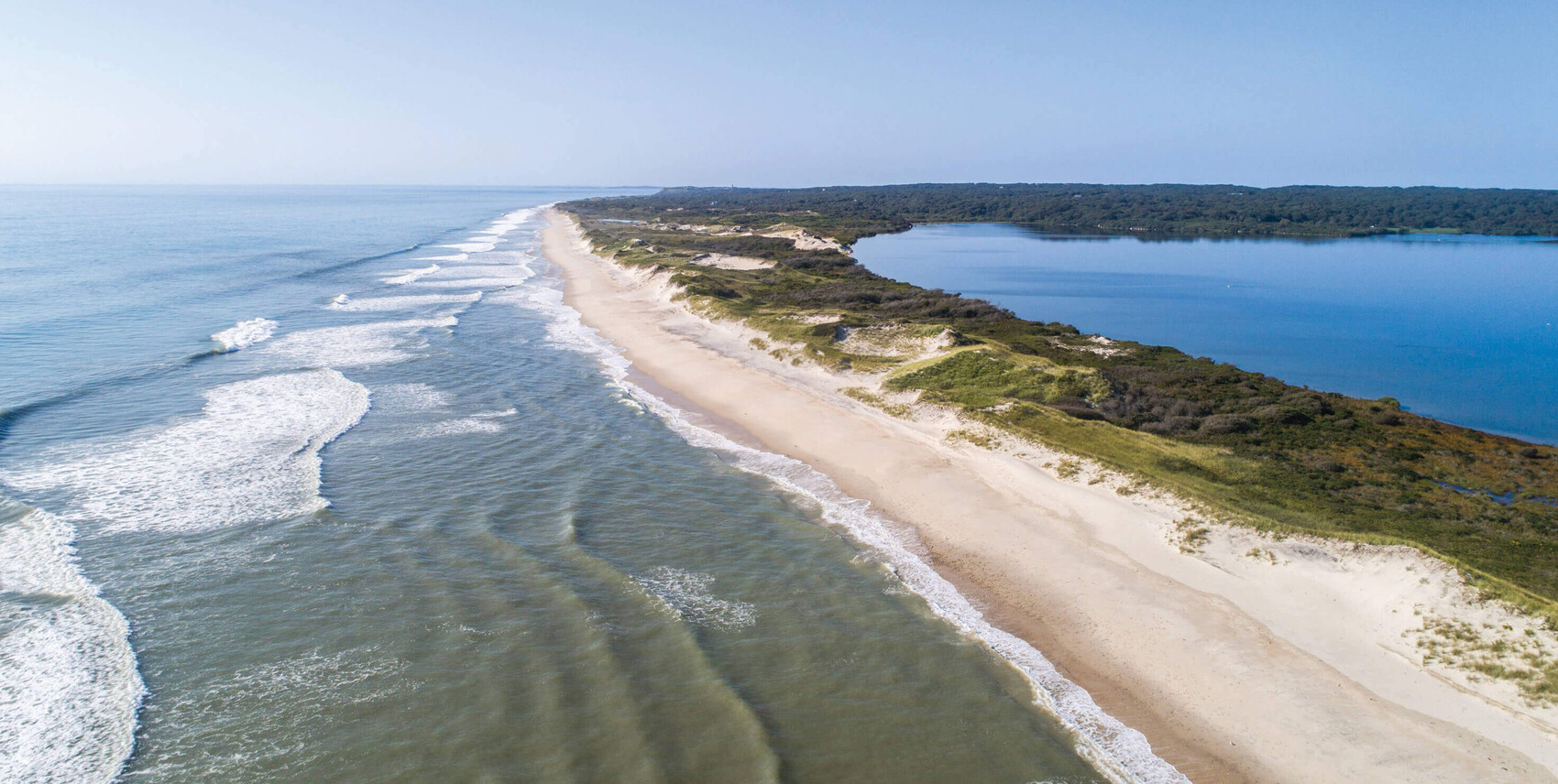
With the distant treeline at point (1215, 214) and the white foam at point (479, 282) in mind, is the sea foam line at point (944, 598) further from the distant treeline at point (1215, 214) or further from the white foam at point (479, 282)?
the distant treeline at point (1215, 214)

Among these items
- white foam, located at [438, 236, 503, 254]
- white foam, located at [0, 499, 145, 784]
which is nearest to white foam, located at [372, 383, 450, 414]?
white foam, located at [0, 499, 145, 784]

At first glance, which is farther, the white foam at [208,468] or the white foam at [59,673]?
the white foam at [208,468]

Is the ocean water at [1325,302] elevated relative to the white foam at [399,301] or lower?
elevated

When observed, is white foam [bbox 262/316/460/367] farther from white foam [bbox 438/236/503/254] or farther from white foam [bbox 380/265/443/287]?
white foam [bbox 438/236/503/254]

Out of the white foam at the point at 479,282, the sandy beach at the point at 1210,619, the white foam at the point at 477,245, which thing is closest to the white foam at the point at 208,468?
the sandy beach at the point at 1210,619

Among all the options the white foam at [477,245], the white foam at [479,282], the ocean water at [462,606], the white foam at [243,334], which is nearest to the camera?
the ocean water at [462,606]

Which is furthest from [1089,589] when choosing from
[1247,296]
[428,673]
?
[1247,296]
